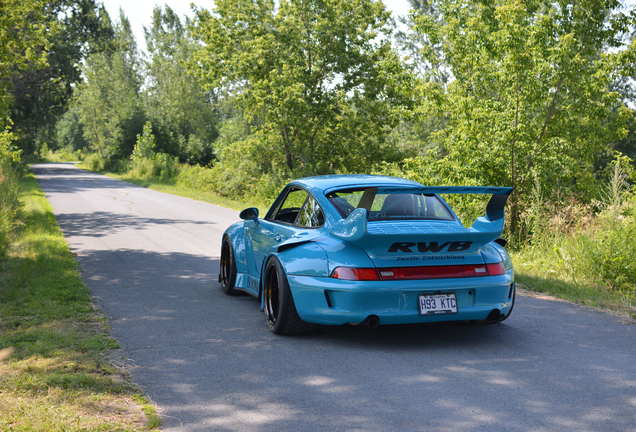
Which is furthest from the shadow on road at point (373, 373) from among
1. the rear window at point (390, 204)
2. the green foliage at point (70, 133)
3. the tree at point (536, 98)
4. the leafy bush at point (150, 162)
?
the green foliage at point (70, 133)

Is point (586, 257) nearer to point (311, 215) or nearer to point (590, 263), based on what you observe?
point (590, 263)

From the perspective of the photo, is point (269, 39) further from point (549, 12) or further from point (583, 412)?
point (583, 412)

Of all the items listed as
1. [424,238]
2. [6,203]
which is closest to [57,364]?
[424,238]

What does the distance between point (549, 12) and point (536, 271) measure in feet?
18.1

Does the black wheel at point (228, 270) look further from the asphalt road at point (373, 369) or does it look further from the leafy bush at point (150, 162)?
the leafy bush at point (150, 162)

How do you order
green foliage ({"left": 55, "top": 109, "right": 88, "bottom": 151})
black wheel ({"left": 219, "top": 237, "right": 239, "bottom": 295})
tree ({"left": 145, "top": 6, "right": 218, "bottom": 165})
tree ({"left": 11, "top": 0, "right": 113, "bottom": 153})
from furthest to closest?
green foliage ({"left": 55, "top": 109, "right": 88, "bottom": 151}) → tree ({"left": 145, "top": 6, "right": 218, "bottom": 165}) → tree ({"left": 11, "top": 0, "right": 113, "bottom": 153}) → black wheel ({"left": 219, "top": 237, "right": 239, "bottom": 295})

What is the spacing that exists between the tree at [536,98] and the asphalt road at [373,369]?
18.1ft

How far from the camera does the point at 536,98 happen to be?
40.7ft

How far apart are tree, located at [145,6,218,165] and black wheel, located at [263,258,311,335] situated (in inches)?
1495

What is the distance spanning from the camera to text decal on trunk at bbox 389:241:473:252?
5.59 m

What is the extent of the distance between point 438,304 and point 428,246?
0.49 meters

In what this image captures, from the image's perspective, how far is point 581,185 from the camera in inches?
515

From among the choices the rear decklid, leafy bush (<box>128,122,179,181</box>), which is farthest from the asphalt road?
leafy bush (<box>128,122,179,181</box>)

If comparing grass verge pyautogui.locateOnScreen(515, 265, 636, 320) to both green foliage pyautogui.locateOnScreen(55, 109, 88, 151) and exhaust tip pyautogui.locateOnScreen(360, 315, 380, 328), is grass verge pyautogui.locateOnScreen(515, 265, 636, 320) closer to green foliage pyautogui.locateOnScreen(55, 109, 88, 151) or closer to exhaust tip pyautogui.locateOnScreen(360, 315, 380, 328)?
exhaust tip pyautogui.locateOnScreen(360, 315, 380, 328)
